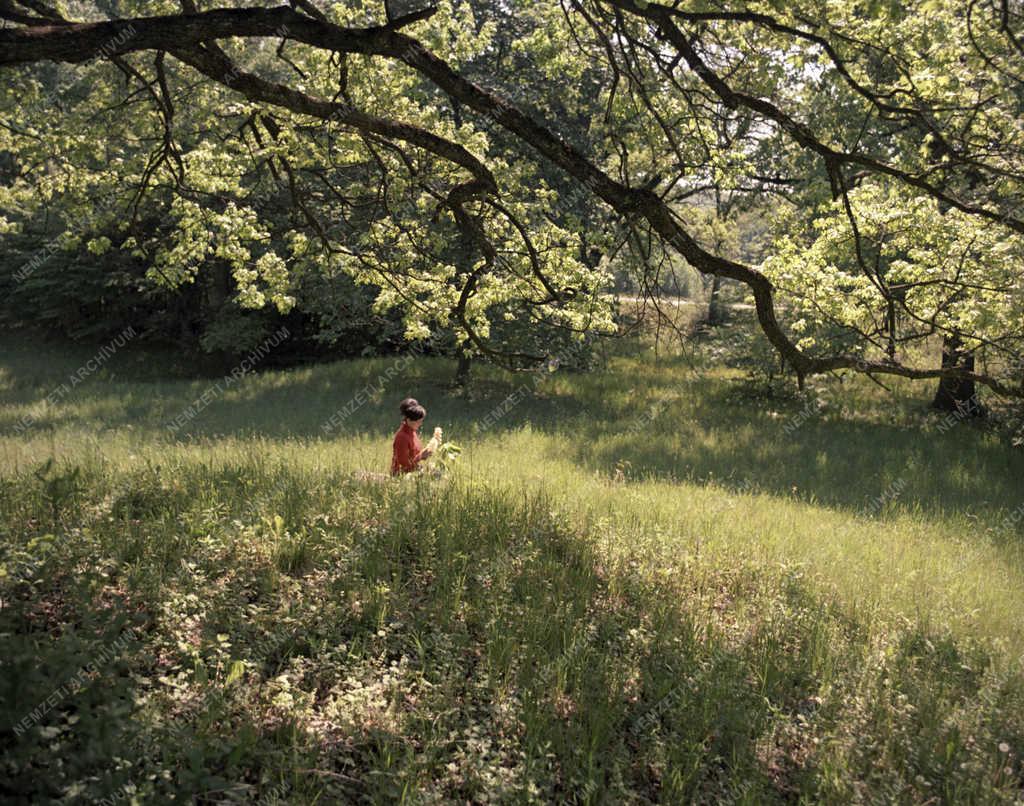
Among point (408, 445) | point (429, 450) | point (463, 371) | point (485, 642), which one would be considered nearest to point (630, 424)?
point (463, 371)

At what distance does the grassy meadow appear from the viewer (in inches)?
130

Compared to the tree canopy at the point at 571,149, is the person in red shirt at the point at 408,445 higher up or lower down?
lower down

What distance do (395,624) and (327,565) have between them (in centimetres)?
93

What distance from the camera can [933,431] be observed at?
14383mm

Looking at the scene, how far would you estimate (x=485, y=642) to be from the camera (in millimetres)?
4516

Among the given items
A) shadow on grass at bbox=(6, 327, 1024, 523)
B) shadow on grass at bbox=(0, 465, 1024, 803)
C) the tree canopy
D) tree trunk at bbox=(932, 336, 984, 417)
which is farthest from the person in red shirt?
tree trunk at bbox=(932, 336, 984, 417)

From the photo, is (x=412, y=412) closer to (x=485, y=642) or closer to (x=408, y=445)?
(x=408, y=445)

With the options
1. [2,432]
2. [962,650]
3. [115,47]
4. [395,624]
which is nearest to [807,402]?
[962,650]

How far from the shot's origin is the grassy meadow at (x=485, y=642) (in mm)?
3303

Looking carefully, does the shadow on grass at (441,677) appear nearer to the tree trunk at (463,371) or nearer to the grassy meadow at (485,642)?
the grassy meadow at (485,642)

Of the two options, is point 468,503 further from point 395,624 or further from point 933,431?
point 933,431

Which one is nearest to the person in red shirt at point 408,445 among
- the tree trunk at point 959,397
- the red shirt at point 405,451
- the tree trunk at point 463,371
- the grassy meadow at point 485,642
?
the red shirt at point 405,451

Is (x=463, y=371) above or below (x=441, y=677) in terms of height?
above

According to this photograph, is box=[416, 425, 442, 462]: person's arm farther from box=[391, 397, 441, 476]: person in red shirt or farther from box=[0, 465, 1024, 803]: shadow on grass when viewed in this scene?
box=[0, 465, 1024, 803]: shadow on grass
